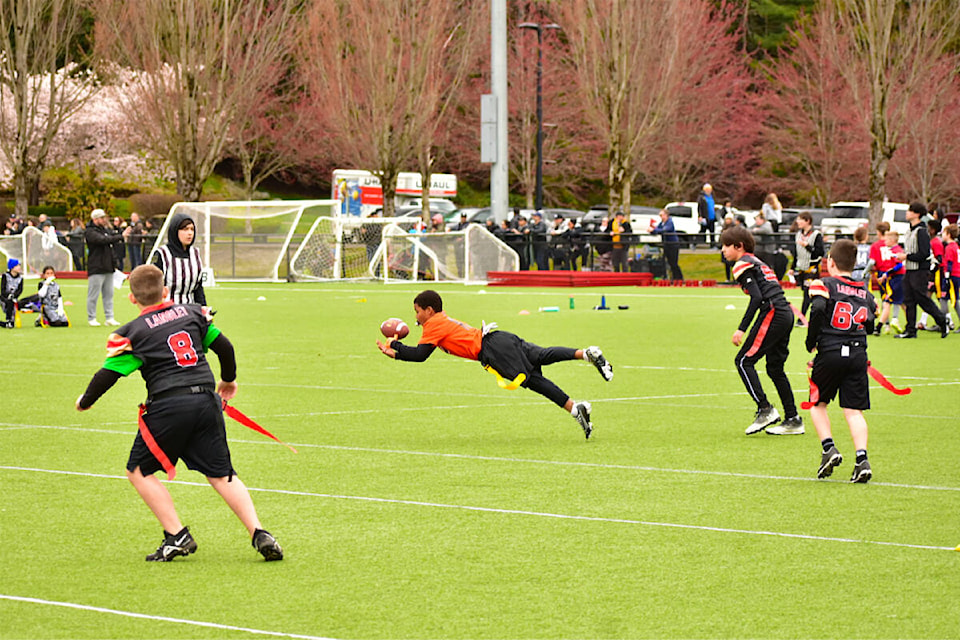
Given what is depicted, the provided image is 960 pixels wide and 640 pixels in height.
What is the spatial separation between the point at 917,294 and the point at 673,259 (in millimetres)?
17101

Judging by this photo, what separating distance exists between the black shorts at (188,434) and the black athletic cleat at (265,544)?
0.35 metres

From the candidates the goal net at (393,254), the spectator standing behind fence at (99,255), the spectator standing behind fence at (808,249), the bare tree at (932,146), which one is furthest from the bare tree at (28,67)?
the spectator standing behind fence at (808,249)

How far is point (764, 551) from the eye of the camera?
7.75 metres

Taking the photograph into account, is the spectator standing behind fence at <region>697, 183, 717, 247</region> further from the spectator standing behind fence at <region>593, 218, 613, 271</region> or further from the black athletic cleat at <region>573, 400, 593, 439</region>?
the black athletic cleat at <region>573, 400, 593, 439</region>

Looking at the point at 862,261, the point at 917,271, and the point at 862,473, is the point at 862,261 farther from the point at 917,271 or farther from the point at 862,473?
the point at 862,473

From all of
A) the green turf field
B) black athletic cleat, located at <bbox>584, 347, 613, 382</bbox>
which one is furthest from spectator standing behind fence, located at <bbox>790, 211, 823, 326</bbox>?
black athletic cleat, located at <bbox>584, 347, 613, 382</bbox>

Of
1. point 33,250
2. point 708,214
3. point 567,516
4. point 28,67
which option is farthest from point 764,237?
point 28,67

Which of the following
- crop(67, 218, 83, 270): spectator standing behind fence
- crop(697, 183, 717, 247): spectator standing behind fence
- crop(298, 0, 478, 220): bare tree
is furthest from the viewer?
crop(298, 0, 478, 220): bare tree

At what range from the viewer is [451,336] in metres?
11.9

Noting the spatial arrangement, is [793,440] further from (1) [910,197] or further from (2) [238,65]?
(1) [910,197]

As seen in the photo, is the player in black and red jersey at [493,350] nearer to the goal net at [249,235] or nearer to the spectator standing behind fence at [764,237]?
the spectator standing behind fence at [764,237]

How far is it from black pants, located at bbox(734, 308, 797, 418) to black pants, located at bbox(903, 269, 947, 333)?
10.3m

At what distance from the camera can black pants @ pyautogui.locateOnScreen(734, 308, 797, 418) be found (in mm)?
12211

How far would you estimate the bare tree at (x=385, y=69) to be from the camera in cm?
4934
